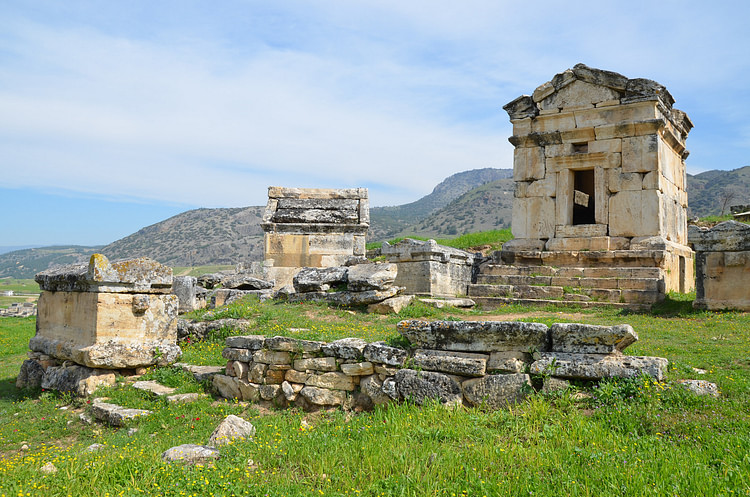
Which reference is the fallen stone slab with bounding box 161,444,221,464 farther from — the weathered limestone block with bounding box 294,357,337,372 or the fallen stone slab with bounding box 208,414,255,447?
the weathered limestone block with bounding box 294,357,337,372

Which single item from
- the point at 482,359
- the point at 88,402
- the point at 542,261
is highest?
the point at 542,261

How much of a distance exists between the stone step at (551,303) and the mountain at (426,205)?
6930cm

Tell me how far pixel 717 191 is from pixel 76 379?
7724cm

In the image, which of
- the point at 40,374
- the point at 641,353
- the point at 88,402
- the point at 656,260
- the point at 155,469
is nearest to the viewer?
the point at 155,469

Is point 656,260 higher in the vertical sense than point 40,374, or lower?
higher

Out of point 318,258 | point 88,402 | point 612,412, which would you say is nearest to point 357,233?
point 318,258

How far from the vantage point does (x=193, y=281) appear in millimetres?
12508

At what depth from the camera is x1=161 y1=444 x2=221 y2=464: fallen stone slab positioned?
171 inches

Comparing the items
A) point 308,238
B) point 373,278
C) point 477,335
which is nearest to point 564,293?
point 373,278

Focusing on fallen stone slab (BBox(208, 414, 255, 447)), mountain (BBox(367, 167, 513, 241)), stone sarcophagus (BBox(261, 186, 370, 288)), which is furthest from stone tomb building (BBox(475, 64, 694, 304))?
mountain (BBox(367, 167, 513, 241))

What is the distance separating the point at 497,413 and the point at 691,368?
80.3 inches

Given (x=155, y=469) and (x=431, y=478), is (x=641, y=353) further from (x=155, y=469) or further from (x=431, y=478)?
(x=155, y=469)

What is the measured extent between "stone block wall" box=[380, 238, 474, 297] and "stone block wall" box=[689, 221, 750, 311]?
467 cm

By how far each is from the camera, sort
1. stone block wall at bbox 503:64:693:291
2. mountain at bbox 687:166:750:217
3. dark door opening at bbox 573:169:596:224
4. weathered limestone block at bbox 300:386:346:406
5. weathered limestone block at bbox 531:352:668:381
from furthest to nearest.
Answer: mountain at bbox 687:166:750:217, dark door opening at bbox 573:169:596:224, stone block wall at bbox 503:64:693:291, weathered limestone block at bbox 300:386:346:406, weathered limestone block at bbox 531:352:668:381
